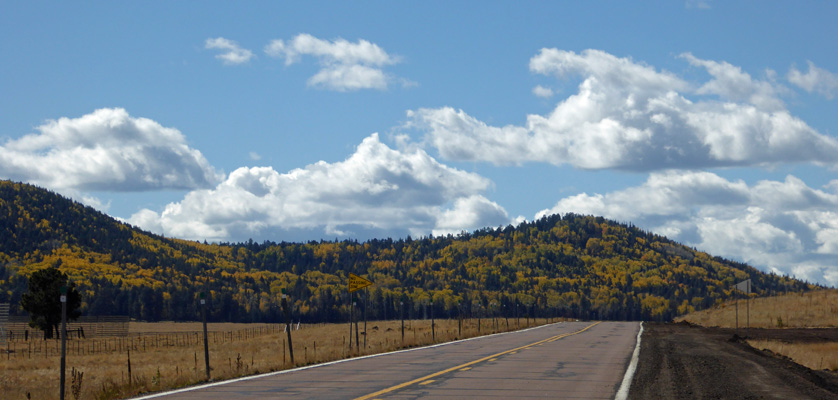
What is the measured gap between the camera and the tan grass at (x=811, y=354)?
95.0 ft

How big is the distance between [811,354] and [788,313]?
4779 cm

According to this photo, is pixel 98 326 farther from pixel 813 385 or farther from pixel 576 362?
pixel 813 385

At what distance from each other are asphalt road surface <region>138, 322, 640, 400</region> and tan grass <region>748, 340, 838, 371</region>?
6693 millimetres

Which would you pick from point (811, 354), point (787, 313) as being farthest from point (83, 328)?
point (811, 354)

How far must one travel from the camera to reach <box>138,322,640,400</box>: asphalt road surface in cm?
1717

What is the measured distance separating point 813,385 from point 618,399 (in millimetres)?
6849

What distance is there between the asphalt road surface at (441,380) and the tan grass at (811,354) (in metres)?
6.69

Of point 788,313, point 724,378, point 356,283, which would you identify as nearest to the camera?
point 724,378


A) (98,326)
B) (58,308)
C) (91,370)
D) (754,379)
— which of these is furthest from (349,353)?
(98,326)

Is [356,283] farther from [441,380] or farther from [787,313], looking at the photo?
[787,313]

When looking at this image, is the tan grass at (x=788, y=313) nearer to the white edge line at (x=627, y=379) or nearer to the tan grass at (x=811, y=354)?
the tan grass at (x=811, y=354)

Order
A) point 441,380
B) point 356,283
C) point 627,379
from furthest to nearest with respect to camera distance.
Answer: point 356,283
point 627,379
point 441,380

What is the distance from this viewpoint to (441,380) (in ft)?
65.8

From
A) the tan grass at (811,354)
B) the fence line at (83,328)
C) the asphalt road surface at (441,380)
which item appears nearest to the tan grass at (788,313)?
the tan grass at (811,354)
